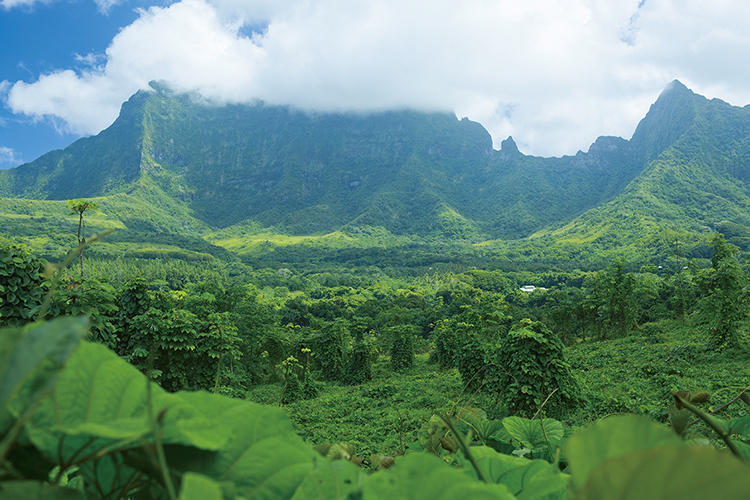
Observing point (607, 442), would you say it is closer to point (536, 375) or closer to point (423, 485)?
point (423, 485)

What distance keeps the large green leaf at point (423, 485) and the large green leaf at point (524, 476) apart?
0.18m

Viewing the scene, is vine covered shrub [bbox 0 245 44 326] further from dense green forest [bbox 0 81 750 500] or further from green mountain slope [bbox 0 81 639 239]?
green mountain slope [bbox 0 81 639 239]

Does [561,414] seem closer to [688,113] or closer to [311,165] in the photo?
[688,113]

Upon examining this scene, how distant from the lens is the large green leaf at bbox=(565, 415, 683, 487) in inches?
9.9

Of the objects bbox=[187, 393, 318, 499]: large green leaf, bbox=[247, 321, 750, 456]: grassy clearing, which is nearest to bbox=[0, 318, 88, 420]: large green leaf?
bbox=[187, 393, 318, 499]: large green leaf

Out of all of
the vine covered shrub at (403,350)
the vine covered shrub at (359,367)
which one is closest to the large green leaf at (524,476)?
the vine covered shrub at (359,367)

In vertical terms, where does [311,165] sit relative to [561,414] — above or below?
above

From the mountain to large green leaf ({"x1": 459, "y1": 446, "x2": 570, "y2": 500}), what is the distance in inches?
2964

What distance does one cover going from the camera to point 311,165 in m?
120

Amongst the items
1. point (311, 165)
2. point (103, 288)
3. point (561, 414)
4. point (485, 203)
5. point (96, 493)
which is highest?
point (311, 165)

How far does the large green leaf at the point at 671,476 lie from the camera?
197 millimetres

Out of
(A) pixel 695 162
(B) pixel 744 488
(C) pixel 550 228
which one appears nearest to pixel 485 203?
(C) pixel 550 228

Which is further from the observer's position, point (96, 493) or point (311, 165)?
point (311, 165)

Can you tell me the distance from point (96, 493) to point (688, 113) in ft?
387
